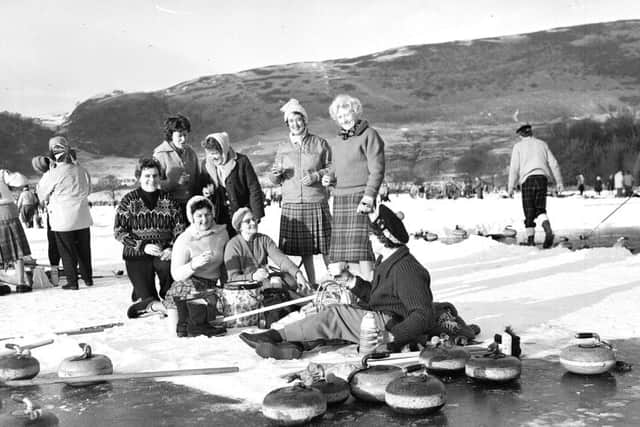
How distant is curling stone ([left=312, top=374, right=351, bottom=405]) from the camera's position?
3.69 m

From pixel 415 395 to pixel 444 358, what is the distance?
0.83 m

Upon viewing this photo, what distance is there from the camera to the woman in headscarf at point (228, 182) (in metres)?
7.14

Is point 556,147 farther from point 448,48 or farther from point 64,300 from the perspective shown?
point 448,48

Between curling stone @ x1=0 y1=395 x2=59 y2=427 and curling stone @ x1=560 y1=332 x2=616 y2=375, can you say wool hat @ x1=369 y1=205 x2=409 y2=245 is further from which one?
curling stone @ x1=0 y1=395 x2=59 y2=427

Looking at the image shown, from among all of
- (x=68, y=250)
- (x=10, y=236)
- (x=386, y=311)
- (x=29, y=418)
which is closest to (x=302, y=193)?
(x=386, y=311)

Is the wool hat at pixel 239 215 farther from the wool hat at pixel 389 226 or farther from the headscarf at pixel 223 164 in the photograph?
the wool hat at pixel 389 226

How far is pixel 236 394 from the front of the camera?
405 centimetres

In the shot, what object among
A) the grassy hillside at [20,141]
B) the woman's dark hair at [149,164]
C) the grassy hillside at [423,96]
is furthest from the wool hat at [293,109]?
the grassy hillside at [20,141]

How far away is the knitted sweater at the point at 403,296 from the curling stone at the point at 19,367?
2.23 meters

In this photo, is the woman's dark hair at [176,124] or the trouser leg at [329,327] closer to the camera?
the trouser leg at [329,327]

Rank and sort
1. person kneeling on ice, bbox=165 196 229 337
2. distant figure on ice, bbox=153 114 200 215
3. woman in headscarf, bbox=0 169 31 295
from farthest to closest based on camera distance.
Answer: woman in headscarf, bbox=0 169 31 295, distant figure on ice, bbox=153 114 200 215, person kneeling on ice, bbox=165 196 229 337

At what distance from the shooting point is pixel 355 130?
6.50 metres

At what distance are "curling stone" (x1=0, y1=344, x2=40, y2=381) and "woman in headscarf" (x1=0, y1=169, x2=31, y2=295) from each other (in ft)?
15.8

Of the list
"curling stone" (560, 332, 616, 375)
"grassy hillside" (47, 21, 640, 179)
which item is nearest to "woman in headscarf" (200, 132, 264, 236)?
"curling stone" (560, 332, 616, 375)
